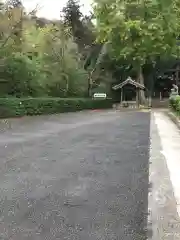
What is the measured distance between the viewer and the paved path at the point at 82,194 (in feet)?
14.2

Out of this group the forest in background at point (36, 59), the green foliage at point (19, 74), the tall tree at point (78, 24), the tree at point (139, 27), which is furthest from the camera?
the tall tree at point (78, 24)

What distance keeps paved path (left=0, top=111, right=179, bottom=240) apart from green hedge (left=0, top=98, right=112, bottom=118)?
1686 cm

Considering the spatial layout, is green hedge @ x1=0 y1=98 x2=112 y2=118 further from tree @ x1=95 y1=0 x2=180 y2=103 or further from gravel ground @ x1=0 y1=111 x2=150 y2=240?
gravel ground @ x1=0 y1=111 x2=150 y2=240

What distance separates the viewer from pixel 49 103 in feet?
107

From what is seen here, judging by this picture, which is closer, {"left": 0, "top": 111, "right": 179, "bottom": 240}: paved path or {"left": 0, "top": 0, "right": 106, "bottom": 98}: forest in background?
{"left": 0, "top": 111, "right": 179, "bottom": 240}: paved path

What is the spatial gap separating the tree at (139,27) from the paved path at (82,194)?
109 ft

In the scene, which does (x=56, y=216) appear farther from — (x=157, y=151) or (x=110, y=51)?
(x=110, y=51)

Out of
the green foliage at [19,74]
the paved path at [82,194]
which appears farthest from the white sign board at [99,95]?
the paved path at [82,194]

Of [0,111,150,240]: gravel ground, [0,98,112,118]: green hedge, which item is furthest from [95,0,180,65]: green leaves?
[0,111,150,240]: gravel ground

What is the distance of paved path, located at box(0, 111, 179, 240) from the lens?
432 cm

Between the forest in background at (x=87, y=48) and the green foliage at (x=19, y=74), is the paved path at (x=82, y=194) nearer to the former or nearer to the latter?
the green foliage at (x=19, y=74)

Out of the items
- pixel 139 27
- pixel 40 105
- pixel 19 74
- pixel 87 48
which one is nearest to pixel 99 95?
pixel 139 27

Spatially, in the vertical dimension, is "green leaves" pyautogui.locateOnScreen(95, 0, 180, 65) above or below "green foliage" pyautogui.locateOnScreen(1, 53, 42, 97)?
above

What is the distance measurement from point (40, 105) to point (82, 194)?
25.6 m
